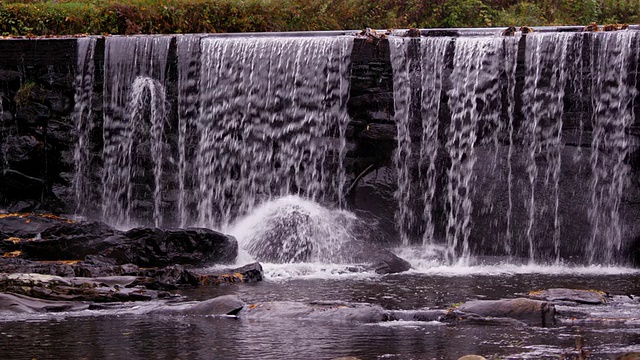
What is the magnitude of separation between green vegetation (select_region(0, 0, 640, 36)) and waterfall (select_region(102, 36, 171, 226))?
284cm

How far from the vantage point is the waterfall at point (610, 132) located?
56.1 ft

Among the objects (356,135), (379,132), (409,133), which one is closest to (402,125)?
(409,133)

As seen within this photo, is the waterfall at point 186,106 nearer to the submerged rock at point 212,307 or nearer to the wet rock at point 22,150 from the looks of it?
the wet rock at point 22,150

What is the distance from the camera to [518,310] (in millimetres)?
10922

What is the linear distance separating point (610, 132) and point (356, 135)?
4405mm

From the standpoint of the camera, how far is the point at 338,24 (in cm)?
2441

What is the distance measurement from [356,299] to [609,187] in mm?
6542

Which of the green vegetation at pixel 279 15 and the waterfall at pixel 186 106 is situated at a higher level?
the green vegetation at pixel 279 15

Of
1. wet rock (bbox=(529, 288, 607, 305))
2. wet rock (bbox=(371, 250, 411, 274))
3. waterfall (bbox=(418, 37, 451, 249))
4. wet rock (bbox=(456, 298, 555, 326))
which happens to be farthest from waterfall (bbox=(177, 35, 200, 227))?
wet rock (bbox=(456, 298, 555, 326))

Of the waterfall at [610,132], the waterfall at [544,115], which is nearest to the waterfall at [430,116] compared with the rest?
the waterfall at [544,115]

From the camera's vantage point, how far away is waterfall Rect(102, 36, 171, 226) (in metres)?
19.7

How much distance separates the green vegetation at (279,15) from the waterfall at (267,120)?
144 inches

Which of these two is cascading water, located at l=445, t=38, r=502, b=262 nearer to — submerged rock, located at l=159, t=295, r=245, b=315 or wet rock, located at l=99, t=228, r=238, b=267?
wet rock, located at l=99, t=228, r=238, b=267

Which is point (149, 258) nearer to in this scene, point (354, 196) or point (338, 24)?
point (354, 196)
